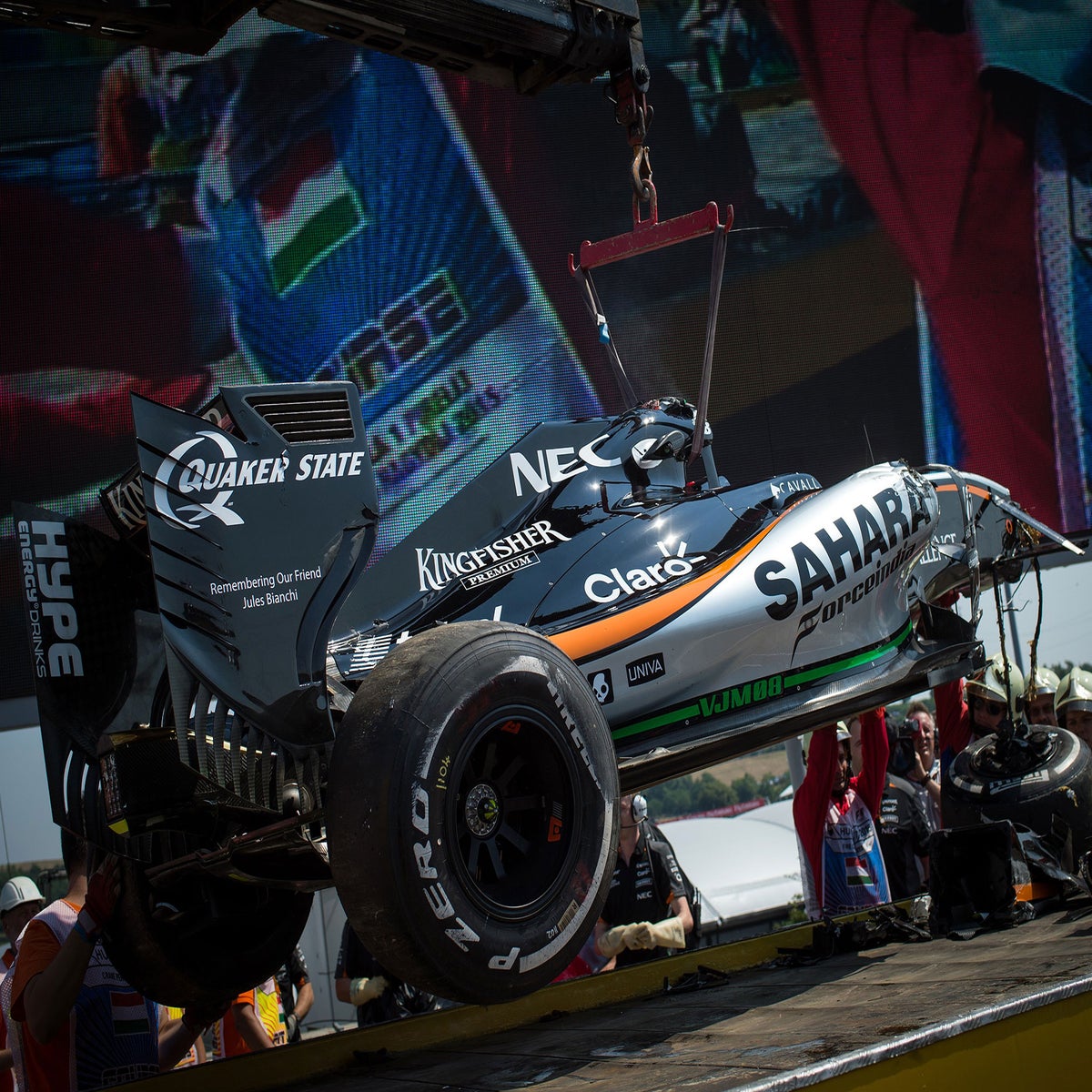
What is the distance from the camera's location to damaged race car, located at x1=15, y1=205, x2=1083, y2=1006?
3.05 m

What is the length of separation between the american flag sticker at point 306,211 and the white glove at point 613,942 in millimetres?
4349

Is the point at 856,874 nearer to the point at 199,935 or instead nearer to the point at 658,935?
the point at 658,935

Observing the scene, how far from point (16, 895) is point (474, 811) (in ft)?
9.98

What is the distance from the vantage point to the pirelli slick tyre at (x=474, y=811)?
2932 millimetres

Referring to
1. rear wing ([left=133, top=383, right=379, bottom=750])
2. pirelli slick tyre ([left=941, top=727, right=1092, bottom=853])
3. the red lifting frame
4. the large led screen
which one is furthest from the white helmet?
pirelli slick tyre ([left=941, top=727, right=1092, bottom=853])

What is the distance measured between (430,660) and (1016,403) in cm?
678

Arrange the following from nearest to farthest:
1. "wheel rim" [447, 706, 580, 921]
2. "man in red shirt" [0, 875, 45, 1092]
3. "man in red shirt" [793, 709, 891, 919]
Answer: "wheel rim" [447, 706, 580, 921] < "man in red shirt" [0, 875, 45, 1092] < "man in red shirt" [793, 709, 891, 919]

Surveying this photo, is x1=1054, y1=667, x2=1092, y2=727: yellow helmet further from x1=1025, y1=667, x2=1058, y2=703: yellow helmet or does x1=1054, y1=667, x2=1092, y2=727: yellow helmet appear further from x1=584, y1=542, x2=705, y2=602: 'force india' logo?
x1=584, y1=542, x2=705, y2=602: 'force india' logo

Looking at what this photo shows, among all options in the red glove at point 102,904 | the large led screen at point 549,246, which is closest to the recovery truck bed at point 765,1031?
the red glove at point 102,904

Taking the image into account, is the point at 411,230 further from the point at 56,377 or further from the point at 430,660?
the point at 430,660

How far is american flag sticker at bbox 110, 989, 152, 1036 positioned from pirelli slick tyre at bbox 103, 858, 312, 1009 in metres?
0.35

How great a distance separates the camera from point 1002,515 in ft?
18.6

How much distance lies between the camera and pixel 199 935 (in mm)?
4035

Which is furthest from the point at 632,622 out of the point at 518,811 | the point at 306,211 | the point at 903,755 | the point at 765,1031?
the point at 306,211
